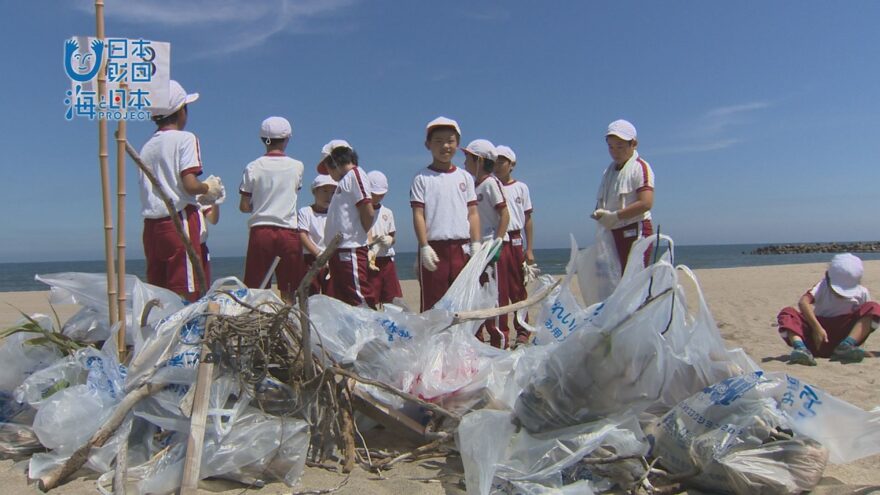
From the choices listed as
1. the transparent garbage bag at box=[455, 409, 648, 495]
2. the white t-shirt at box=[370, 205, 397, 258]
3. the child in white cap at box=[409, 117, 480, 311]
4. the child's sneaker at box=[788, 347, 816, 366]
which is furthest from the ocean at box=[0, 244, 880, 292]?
the transparent garbage bag at box=[455, 409, 648, 495]

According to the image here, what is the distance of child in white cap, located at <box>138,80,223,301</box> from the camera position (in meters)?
3.15

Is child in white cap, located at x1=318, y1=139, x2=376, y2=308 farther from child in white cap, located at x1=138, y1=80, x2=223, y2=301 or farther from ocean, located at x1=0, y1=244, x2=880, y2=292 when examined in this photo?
ocean, located at x1=0, y1=244, x2=880, y2=292

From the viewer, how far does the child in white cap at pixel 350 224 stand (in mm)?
4047

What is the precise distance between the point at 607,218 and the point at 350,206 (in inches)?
66.1

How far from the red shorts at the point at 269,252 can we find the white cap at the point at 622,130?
2.15 m

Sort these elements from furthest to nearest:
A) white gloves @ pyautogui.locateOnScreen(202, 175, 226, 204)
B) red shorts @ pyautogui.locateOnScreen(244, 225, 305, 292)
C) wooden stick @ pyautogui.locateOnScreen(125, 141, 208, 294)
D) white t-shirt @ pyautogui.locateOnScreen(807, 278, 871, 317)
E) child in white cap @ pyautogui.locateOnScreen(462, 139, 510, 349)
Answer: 1. child in white cap @ pyautogui.locateOnScreen(462, 139, 510, 349)
2. white t-shirt @ pyautogui.locateOnScreen(807, 278, 871, 317)
3. red shorts @ pyautogui.locateOnScreen(244, 225, 305, 292)
4. white gloves @ pyautogui.locateOnScreen(202, 175, 226, 204)
5. wooden stick @ pyautogui.locateOnScreen(125, 141, 208, 294)

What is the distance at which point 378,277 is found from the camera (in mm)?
5555

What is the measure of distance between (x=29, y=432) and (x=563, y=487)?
77.7 inches

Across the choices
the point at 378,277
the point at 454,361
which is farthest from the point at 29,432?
the point at 378,277

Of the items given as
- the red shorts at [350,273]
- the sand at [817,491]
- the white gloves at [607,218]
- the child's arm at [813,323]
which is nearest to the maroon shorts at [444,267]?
the red shorts at [350,273]

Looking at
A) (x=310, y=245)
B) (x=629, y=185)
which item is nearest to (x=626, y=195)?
(x=629, y=185)

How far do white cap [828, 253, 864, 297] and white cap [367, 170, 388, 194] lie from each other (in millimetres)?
3541

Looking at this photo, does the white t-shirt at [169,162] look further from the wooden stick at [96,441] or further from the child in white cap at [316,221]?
the child in white cap at [316,221]

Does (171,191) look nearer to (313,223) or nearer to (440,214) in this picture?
(440,214)
